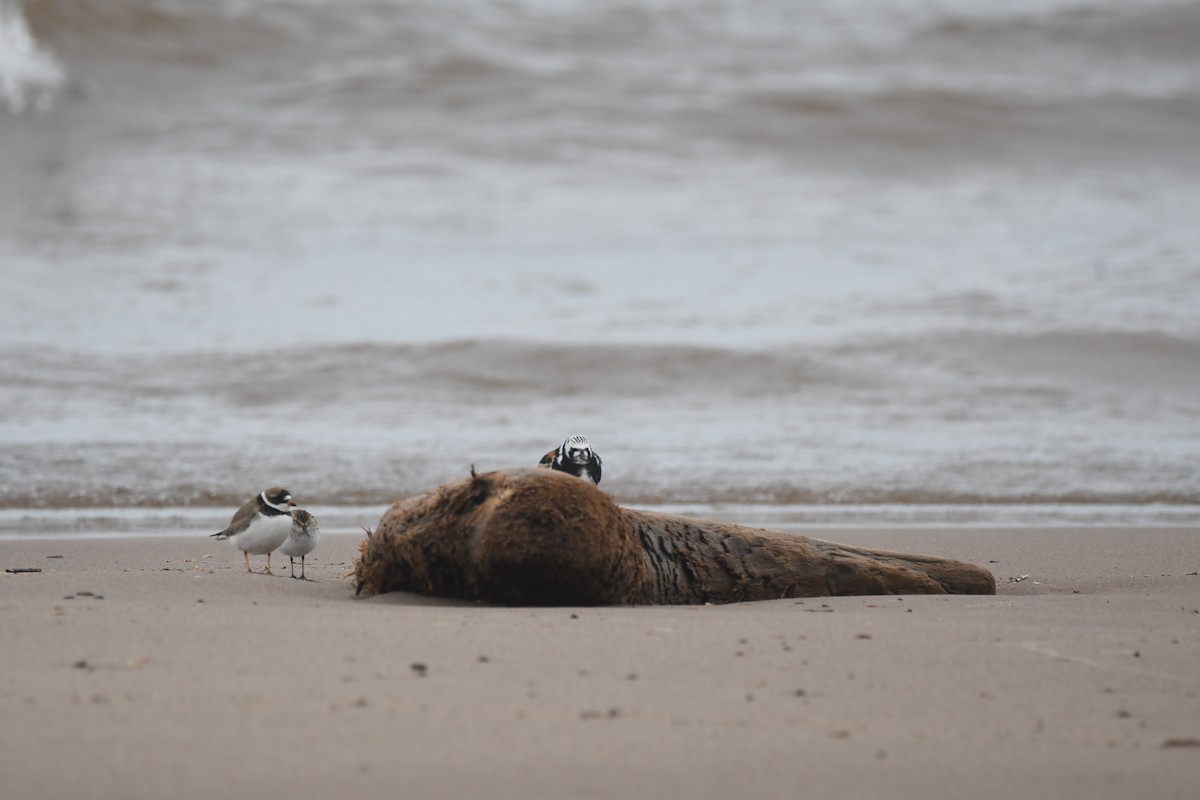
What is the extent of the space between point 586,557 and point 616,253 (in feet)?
40.4

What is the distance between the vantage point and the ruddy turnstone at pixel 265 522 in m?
4.67

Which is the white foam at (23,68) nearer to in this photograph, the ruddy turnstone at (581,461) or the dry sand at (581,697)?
the ruddy turnstone at (581,461)

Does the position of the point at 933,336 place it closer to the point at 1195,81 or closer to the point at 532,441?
the point at 532,441

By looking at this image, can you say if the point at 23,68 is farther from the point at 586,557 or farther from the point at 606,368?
the point at 586,557

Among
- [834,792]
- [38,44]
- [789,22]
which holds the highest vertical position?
[789,22]

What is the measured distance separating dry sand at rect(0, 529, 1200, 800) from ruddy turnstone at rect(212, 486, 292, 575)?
462 millimetres

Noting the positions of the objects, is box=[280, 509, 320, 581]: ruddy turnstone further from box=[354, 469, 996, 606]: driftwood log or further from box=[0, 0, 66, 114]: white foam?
box=[0, 0, 66, 114]: white foam

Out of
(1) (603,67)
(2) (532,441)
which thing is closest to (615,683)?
(2) (532,441)

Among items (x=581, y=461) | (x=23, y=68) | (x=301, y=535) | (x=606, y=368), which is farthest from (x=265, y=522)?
(x=23, y=68)

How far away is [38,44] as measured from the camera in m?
21.2

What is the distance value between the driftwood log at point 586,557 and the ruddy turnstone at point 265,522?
1.60ft

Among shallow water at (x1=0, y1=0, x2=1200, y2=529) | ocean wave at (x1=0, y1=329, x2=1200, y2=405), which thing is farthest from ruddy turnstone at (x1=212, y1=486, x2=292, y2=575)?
ocean wave at (x1=0, y1=329, x2=1200, y2=405)

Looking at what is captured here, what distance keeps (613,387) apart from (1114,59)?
17.4m

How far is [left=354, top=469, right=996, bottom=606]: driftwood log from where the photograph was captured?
3900 mm
